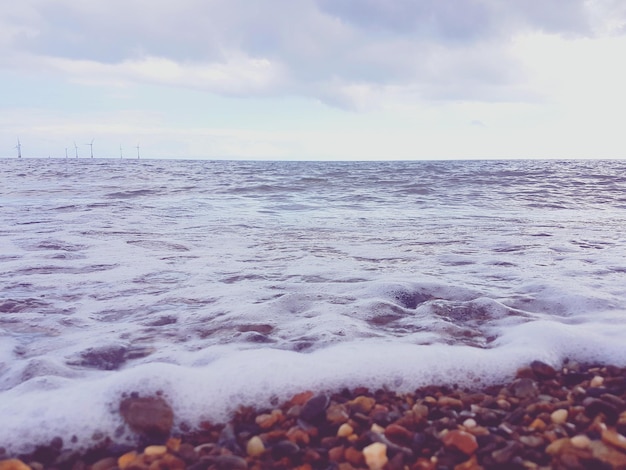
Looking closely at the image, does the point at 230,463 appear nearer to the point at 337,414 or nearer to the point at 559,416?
the point at 337,414

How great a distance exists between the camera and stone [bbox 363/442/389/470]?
1.64 meters

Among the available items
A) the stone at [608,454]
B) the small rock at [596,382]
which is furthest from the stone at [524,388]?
the stone at [608,454]

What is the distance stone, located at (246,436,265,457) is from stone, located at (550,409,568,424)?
1.06 meters

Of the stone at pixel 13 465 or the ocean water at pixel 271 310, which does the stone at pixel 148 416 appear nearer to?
the ocean water at pixel 271 310

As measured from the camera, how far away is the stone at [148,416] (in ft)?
6.61

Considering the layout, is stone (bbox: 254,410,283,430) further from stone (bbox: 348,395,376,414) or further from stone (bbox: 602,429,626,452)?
stone (bbox: 602,429,626,452)

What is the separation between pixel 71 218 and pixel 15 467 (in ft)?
26.6

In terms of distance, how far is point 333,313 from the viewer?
11.6ft

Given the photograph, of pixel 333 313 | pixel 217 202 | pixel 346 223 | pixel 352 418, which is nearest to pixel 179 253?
pixel 333 313

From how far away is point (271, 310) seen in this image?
365 cm

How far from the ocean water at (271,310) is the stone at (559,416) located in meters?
0.55

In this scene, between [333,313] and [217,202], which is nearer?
[333,313]

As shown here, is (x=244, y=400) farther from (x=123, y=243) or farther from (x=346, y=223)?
(x=346, y=223)

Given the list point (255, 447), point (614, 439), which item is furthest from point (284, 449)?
point (614, 439)
